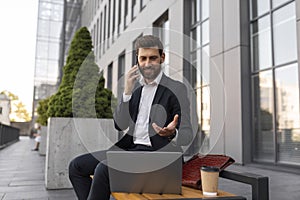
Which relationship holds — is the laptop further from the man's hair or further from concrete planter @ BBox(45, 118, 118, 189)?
concrete planter @ BBox(45, 118, 118, 189)

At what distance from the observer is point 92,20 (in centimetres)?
2733

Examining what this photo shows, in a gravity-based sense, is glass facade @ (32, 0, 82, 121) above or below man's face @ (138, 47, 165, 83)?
above

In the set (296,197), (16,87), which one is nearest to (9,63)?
(16,87)

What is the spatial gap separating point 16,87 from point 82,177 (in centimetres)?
3845

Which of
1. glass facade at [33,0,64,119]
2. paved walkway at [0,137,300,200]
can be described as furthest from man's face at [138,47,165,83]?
glass facade at [33,0,64,119]

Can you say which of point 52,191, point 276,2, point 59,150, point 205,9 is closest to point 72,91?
point 59,150

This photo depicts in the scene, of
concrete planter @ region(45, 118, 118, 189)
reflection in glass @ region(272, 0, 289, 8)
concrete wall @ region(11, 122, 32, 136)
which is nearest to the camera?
concrete planter @ region(45, 118, 118, 189)

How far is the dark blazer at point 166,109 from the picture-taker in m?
1.94

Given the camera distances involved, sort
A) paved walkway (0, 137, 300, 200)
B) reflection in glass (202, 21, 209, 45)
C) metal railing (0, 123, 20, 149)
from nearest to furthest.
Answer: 1. paved walkway (0, 137, 300, 200)
2. reflection in glass (202, 21, 209, 45)
3. metal railing (0, 123, 20, 149)

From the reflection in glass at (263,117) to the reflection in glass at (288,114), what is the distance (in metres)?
0.22

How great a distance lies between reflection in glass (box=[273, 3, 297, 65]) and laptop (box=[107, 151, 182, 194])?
6208mm

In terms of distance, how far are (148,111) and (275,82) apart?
6108 millimetres

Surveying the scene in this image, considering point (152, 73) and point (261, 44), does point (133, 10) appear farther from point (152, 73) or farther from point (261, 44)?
point (152, 73)

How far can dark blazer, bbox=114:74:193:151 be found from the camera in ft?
6.37
